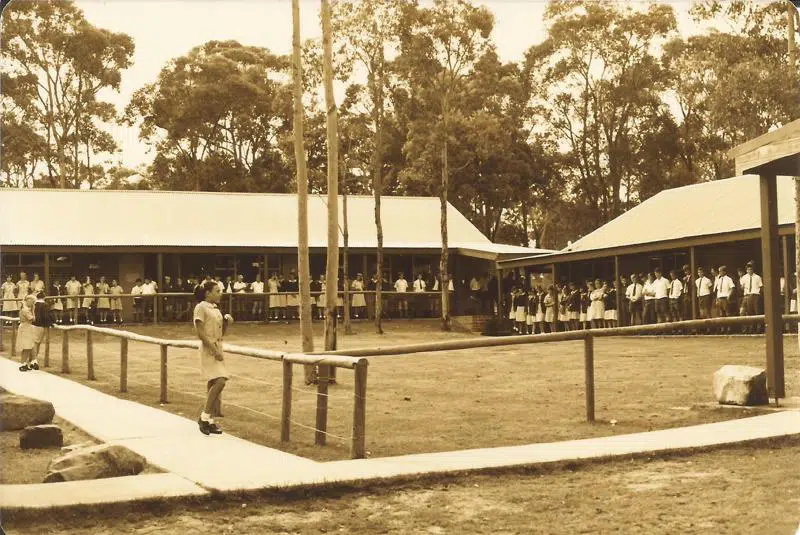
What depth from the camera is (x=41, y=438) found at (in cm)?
998

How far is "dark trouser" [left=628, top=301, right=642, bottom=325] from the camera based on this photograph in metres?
27.2

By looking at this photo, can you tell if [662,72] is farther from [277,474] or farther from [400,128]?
[277,474]

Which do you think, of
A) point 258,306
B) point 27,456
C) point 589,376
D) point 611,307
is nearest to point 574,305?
point 611,307

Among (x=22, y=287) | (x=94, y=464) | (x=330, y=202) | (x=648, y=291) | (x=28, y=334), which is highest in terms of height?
(x=330, y=202)

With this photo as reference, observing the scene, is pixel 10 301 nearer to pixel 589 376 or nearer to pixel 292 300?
pixel 292 300

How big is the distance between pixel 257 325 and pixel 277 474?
2330cm

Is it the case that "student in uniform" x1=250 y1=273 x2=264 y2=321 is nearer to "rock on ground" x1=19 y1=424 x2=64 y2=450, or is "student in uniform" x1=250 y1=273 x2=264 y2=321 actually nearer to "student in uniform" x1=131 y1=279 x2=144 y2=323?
"student in uniform" x1=131 y1=279 x2=144 y2=323

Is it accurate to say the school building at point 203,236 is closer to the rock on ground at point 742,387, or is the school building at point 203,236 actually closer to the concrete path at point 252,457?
the concrete path at point 252,457

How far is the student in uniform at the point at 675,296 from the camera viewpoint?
1005 inches

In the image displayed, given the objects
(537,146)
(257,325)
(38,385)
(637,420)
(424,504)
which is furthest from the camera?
(537,146)

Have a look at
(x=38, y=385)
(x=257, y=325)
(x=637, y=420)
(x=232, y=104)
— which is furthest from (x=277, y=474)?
(x=232, y=104)

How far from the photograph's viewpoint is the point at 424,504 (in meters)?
7.14

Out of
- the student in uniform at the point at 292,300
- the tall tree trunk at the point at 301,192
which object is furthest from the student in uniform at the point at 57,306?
the tall tree trunk at the point at 301,192

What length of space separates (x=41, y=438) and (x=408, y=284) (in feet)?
89.1
